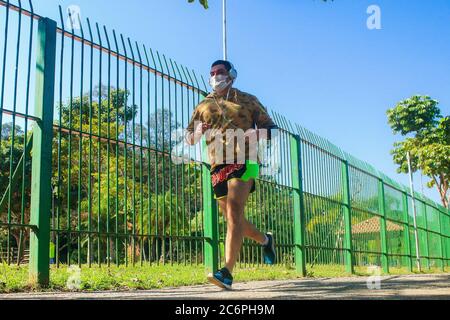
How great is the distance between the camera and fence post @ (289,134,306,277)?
26.8 ft

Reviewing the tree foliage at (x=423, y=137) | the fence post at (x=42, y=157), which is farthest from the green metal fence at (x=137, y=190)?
the tree foliage at (x=423, y=137)

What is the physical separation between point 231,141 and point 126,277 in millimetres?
1821

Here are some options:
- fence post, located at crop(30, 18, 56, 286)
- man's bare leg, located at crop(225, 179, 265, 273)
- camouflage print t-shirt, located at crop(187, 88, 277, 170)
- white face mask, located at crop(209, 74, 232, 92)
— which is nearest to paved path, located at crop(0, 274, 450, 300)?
man's bare leg, located at crop(225, 179, 265, 273)

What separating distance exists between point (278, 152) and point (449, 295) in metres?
4.09

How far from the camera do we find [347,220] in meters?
9.98

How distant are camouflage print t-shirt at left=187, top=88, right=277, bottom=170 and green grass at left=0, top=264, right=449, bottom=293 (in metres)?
1.35

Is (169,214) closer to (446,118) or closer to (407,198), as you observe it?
(407,198)

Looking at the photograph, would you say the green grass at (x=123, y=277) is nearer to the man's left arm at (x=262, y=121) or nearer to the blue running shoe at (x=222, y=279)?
the blue running shoe at (x=222, y=279)

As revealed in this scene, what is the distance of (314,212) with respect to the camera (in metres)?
9.02

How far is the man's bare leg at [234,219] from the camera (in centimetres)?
444

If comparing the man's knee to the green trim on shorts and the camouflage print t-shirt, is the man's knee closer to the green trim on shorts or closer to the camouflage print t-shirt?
the green trim on shorts

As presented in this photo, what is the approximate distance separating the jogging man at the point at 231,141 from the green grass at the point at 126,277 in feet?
3.46

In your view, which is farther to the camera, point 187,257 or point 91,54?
point 187,257
